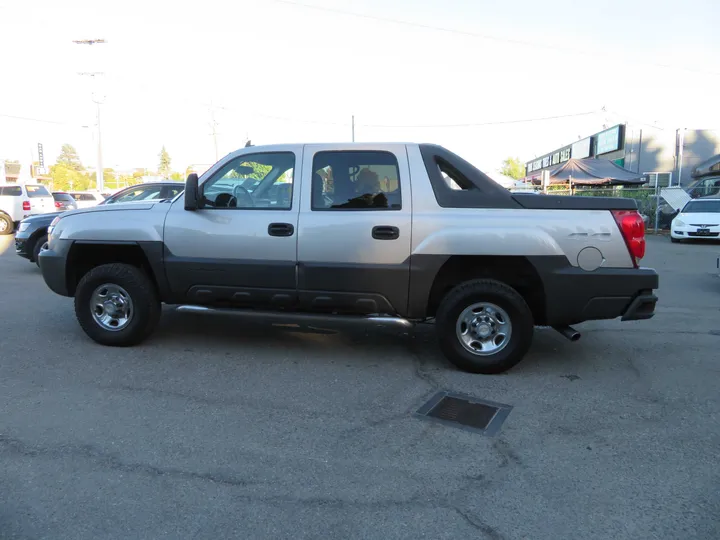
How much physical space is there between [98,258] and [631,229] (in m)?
5.12

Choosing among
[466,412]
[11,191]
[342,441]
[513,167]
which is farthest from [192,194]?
[513,167]

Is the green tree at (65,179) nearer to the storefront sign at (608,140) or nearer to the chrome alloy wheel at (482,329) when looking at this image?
the storefront sign at (608,140)

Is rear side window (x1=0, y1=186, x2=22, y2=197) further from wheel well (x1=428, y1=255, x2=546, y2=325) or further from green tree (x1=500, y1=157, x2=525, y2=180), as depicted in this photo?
green tree (x1=500, y1=157, x2=525, y2=180)

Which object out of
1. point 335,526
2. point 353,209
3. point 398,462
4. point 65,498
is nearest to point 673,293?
point 353,209

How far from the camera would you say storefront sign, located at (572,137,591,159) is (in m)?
44.6

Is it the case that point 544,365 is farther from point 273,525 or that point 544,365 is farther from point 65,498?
point 65,498

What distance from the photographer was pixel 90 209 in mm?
5707

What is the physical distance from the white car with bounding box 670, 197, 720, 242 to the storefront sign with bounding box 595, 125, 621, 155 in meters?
21.8

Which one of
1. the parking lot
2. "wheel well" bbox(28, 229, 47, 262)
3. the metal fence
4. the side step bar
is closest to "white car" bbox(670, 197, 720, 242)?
the metal fence

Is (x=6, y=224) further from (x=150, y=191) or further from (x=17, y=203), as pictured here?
(x=150, y=191)

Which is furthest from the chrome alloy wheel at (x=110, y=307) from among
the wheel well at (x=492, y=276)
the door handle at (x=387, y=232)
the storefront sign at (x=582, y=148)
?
the storefront sign at (x=582, y=148)

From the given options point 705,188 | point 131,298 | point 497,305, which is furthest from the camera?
point 705,188

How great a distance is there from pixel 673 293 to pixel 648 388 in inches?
207

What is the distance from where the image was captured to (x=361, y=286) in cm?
501
